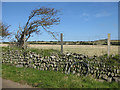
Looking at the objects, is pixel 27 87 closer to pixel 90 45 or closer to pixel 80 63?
pixel 80 63

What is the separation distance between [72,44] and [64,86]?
901 centimetres

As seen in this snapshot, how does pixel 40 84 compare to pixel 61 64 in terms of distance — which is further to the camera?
pixel 61 64

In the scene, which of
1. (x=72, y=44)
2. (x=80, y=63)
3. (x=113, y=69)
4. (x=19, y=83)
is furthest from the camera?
(x=72, y=44)

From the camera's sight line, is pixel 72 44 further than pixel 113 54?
Yes

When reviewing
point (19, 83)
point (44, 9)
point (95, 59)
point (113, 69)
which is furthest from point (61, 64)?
point (44, 9)

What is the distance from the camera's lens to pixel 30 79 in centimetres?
732

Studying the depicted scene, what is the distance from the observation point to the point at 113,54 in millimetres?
11109

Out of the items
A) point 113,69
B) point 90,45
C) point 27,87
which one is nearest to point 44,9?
point 90,45

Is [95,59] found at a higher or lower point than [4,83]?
higher

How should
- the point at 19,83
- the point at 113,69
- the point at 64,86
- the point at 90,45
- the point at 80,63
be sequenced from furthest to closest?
1. the point at 90,45
2. the point at 80,63
3. the point at 113,69
4. the point at 19,83
5. the point at 64,86

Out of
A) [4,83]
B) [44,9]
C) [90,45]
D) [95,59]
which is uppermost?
[44,9]

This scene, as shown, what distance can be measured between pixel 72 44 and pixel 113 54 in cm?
486

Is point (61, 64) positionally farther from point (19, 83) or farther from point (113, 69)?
point (19, 83)

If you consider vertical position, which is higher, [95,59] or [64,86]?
[95,59]
